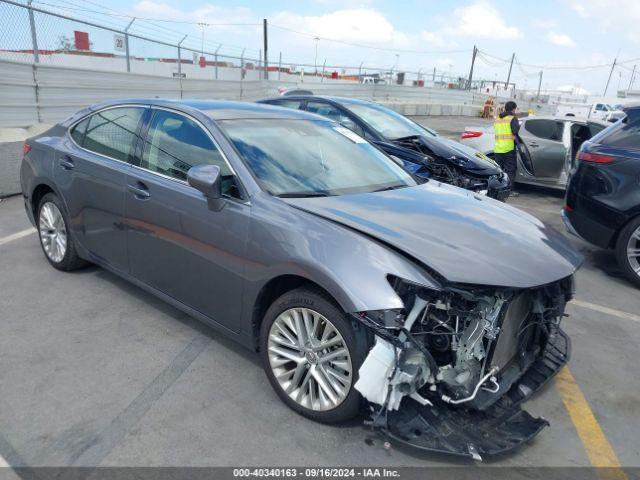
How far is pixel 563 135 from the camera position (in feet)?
29.8

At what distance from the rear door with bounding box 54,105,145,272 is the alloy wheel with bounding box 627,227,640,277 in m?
4.78

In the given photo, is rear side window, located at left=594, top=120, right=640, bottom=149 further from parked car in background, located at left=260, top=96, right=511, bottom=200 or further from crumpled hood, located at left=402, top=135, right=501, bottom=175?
crumpled hood, located at left=402, top=135, right=501, bottom=175

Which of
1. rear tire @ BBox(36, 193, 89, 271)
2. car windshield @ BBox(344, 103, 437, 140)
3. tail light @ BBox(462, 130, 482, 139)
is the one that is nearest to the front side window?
rear tire @ BBox(36, 193, 89, 271)

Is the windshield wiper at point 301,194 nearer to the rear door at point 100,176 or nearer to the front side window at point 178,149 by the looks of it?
the front side window at point 178,149

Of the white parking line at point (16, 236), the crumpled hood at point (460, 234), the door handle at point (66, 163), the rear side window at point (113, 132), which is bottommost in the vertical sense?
the white parking line at point (16, 236)

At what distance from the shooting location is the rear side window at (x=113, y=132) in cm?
391

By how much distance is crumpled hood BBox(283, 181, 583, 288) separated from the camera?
254 centimetres

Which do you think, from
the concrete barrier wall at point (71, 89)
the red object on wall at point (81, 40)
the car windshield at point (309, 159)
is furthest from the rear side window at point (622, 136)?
the red object on wall at point (81, 40)

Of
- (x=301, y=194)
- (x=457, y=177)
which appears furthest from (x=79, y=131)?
(x=457, y=177)

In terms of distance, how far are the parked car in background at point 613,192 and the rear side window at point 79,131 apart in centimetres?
502

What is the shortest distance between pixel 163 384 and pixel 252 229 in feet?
3.65

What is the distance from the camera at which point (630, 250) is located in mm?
5191

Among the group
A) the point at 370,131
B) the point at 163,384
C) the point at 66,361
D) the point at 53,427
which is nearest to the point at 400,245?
the point at 163,384

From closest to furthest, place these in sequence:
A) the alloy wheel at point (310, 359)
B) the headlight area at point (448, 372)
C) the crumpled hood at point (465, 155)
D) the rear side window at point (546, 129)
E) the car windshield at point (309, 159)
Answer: the headlight area at point (448, 372) → the alloy wheel at point (310, 359) → the car windshield at point (309, 159) → the crumpled hood at point (465, 155) → the rear side window at point (546, 129)
